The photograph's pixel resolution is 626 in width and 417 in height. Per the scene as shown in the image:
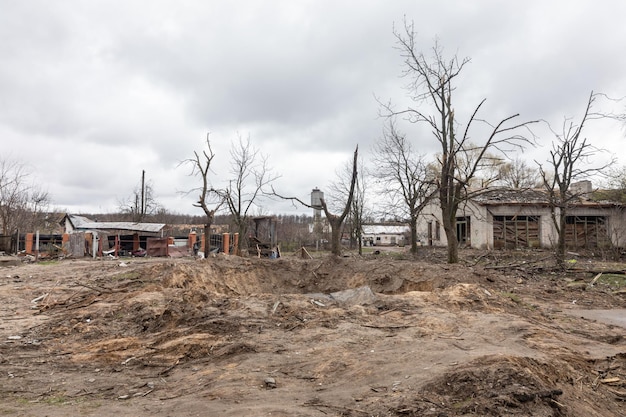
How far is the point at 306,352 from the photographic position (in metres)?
6.01

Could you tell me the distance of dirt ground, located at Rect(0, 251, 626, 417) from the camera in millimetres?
4055

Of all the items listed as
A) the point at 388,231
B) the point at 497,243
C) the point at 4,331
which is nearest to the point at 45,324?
the point at 4,331

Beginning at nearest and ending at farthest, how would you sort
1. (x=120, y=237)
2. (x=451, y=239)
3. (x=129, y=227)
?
(x=451, y=239) < (x=120, y=237) < (x=129, y=227)

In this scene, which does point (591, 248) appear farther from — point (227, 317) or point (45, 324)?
point (45, 324)

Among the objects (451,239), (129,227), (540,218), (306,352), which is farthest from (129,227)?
(540,218)

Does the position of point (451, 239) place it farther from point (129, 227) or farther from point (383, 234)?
point (383, 234)

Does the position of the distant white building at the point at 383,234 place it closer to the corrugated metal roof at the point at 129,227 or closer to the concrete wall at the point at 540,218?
the concrete wall at the point at 540,218

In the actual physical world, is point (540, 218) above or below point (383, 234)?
above

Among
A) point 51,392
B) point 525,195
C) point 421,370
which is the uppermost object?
point 525,195

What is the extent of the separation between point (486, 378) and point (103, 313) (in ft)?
25.1

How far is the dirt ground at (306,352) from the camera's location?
405 centimetres

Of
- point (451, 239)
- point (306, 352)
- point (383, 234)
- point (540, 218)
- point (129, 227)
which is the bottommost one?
point (306, 352)

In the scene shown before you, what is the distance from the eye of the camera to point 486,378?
4.11 metres

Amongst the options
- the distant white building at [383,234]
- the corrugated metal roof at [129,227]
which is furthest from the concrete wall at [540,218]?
the distant white building at [383,234]
